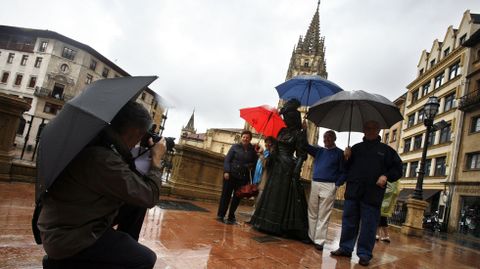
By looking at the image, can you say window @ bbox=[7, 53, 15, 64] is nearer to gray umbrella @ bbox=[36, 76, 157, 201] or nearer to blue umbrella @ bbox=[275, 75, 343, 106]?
blue umbrella @ bbox=[275, 75, 343, 106]

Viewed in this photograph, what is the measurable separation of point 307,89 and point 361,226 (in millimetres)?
2897

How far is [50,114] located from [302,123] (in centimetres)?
4859

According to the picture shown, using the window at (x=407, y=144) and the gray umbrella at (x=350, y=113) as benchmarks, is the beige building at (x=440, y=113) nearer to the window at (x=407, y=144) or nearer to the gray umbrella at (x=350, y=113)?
the window at (x=407, y=144)

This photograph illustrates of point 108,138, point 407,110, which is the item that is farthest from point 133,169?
point 407,110

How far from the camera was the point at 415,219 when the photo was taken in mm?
11188

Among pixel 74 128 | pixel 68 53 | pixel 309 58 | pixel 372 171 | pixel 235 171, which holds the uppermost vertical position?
pixel 309 58

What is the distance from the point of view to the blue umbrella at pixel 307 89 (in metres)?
6.03

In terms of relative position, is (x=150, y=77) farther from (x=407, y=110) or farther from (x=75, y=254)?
(x=407, y=110)

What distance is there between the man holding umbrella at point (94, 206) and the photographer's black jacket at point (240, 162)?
4197 millimetres

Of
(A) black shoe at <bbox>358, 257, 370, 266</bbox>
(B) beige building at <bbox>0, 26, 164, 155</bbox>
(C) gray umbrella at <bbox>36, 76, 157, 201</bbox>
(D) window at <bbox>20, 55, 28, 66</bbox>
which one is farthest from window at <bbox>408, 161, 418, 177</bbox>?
(D) window at <bbox>20, 55, 28, 66</bbox>

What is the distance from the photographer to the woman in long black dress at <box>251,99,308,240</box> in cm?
511

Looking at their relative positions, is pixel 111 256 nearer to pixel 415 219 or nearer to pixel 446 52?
pixel 415 219

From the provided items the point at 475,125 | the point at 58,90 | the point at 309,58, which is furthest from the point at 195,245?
the point at 309,58

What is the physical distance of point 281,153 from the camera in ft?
17.9
